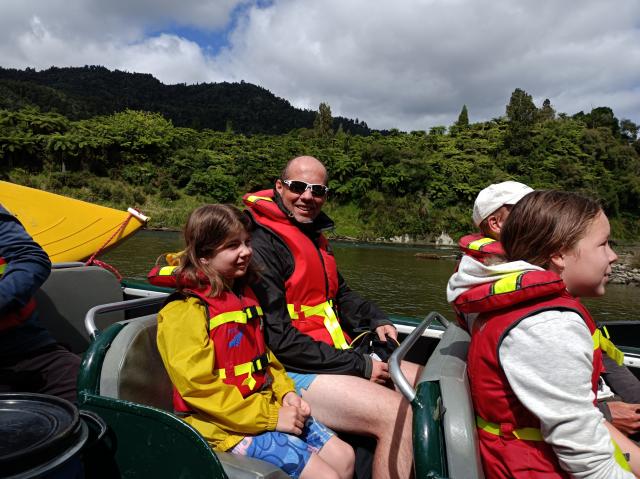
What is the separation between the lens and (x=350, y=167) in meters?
30.6

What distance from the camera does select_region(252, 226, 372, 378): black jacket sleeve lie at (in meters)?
1.87

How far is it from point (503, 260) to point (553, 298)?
269 mm

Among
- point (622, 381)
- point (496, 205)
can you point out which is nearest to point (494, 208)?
point (496, 205)

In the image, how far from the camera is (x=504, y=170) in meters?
32.8

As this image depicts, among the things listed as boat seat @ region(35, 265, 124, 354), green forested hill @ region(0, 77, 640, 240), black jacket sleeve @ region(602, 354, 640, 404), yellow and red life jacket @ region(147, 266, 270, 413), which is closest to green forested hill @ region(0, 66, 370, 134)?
green forested hill @ region(0, 77, 640, 240)

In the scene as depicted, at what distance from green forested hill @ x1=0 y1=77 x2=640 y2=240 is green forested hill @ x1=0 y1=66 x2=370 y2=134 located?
220ft

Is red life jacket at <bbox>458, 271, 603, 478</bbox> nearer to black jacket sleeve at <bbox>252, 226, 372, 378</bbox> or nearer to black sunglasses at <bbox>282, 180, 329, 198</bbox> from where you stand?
black jacket sleeve at <bbox>252, 226, 372, 378</bbox>

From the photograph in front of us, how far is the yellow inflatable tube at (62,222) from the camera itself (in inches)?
164

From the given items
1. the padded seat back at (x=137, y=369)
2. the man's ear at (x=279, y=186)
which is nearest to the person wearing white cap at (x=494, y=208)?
the man's ear at (x=279, y=186)

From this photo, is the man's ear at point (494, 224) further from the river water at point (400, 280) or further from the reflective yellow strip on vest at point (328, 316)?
the river water at point (400, 280)

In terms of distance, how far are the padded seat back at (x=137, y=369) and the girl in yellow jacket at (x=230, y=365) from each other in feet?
0.28

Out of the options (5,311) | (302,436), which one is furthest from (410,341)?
(5,311)

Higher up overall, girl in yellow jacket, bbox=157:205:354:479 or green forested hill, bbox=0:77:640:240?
green forested hill, bbox=0:77:640:240

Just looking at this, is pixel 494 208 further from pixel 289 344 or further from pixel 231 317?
pixel 231 317
